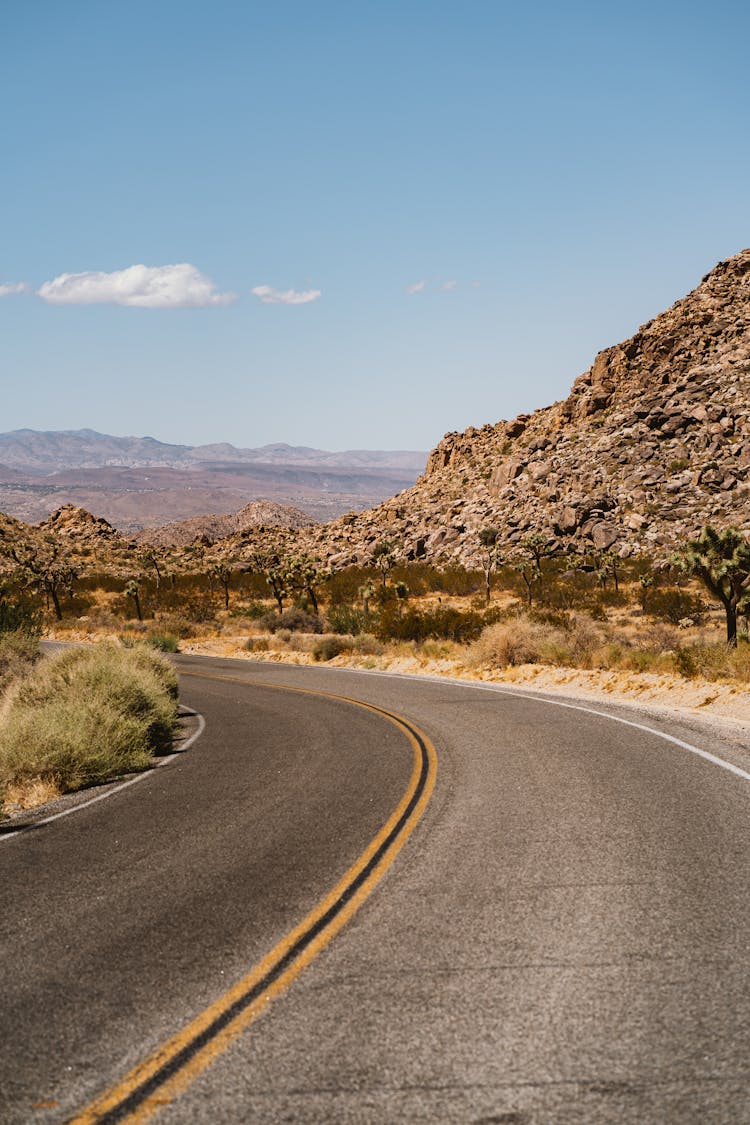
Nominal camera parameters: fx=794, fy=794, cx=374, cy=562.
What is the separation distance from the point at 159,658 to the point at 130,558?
92.0 meters

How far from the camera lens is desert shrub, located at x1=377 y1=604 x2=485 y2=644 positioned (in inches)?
1271

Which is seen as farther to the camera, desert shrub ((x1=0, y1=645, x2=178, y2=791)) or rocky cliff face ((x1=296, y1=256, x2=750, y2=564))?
rocky cliff face ((x1=296, y1=256, x2=750, y2=564))

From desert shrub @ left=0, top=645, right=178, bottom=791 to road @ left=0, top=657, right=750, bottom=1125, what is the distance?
1982 mm

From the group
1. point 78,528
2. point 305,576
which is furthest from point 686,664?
point 78,528

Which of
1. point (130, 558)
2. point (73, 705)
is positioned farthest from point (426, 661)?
point (130, 558)

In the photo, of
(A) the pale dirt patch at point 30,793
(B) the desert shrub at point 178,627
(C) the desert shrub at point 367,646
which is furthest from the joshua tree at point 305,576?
(A) the pale dirt patch at point 30,793

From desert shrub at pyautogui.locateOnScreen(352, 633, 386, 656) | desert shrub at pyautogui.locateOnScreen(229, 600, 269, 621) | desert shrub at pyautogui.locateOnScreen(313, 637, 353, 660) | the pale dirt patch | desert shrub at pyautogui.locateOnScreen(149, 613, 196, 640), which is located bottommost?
desert shrub at pyautogui.locateOnScreen(149, 613, 196, 640)

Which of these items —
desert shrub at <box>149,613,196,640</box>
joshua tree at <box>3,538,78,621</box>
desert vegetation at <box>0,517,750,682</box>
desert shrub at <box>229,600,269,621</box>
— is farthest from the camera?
joshua tree at <box>3,538,78,621</box>

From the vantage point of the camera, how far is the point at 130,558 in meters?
110

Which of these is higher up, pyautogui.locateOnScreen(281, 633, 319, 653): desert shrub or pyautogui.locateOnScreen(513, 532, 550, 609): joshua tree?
pyautogui.locateOnScreen(513, 532, 550, 609): joshua tree

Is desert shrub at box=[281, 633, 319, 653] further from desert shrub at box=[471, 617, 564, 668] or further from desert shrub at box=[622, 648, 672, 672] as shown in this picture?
desert shrub at box=[622, 648, 672, 672]

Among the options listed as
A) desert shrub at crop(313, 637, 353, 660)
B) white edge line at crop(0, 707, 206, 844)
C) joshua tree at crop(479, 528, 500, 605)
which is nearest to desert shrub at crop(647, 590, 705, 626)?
desert shrub at crop(313, 637, 353, 660)

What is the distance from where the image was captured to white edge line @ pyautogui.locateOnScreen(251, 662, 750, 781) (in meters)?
10.2

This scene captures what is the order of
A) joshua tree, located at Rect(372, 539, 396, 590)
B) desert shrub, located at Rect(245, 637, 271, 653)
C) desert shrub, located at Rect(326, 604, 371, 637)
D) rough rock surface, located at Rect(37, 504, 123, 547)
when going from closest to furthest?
1. desert shrub, located at Rect(245, 637, 271, 653)
2. desert shrub, located at Rect(326, 604, 371, 637)
3. joshua tree, located at Rect(372, 539, 396, 590)
4. rough rock surface, located at Rect(37, 504, 123, 547)
